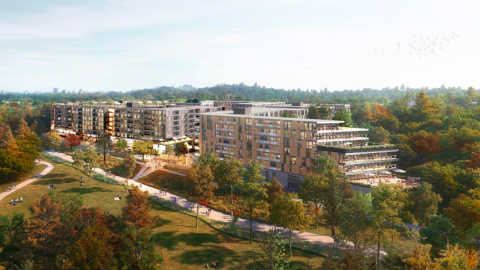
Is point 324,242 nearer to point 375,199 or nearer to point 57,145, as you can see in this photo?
point 375,199

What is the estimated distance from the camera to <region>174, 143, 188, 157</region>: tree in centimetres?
11138

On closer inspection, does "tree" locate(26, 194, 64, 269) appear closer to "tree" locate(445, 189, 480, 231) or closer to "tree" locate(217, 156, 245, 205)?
"tree" locate(217, 156, 245, 205)

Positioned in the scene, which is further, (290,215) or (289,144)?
(289,144)

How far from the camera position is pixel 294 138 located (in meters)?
87.2

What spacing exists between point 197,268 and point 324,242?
74.9 feet

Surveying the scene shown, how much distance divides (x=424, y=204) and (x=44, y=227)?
64191 mm

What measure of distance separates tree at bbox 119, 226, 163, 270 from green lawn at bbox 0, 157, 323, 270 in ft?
18.7

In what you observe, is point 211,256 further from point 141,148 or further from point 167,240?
point 141,148

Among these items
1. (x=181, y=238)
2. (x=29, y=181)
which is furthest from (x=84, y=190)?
(x=181, y=238)

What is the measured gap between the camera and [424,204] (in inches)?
2361

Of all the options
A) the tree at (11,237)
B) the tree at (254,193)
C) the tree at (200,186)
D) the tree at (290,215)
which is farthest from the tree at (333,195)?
the tree at (11,237)

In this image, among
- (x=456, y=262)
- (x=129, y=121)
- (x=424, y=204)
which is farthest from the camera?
(x=129, y=121)

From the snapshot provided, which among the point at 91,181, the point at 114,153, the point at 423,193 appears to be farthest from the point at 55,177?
the point at 423,193

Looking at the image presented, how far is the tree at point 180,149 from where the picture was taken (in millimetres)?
111375
